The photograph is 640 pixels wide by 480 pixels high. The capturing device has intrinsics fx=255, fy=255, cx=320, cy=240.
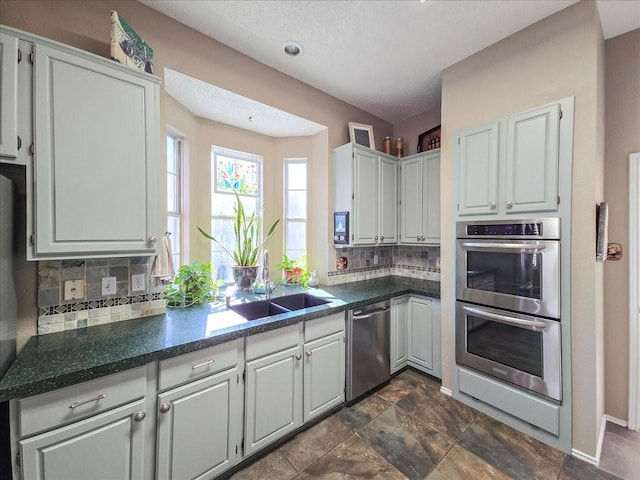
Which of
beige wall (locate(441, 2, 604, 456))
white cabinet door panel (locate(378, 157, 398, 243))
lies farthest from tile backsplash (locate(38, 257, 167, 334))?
beige wall (locate(441, 2, 604, 456))

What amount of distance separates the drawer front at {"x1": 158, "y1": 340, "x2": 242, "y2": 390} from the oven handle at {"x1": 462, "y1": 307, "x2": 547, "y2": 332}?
186cm

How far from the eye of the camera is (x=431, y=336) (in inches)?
100

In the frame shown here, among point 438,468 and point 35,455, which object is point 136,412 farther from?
point 438,468

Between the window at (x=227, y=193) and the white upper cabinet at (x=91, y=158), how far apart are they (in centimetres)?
121

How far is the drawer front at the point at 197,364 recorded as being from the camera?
1307 millimetres

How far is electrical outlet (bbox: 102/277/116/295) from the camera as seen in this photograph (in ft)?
5.19

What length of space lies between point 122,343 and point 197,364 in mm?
386

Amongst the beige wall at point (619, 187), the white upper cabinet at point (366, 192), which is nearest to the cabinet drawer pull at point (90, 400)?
the white upper cabinet at point (366, 192)

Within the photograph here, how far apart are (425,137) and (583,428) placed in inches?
111

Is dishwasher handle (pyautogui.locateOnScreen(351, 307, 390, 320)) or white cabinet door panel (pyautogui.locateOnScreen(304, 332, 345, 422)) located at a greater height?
dishwasher handle (pyautogui.locateOnScreen(351, 307, 390, 320))

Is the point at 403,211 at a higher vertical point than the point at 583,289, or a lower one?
higher

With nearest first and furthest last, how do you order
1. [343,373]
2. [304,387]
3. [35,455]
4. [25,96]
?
[35,455], [25,96], [304,387], [343,373]

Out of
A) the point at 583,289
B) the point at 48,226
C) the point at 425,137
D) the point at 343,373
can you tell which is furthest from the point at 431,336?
the point at 48,226

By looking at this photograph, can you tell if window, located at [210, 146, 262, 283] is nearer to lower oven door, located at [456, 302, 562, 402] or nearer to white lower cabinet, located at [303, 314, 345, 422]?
white lower cabinet, located at [303, 314, 345, 422]
